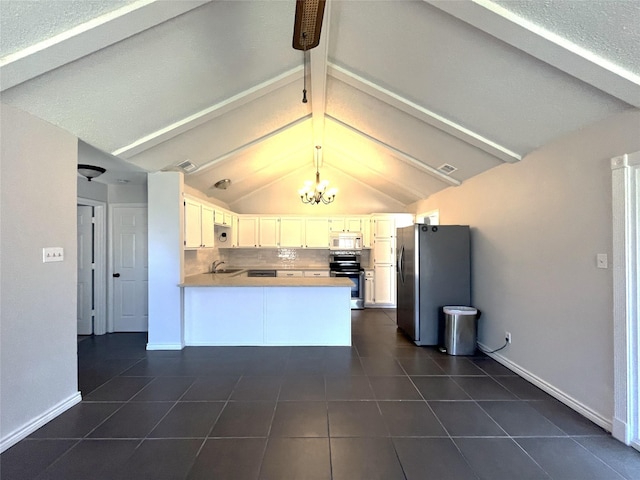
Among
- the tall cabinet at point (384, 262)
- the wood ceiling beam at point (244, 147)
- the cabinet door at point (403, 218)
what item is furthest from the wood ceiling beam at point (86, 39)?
the cabinet door at point (403, 218)

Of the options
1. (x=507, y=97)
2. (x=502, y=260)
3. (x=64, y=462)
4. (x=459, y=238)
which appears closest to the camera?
(x=64, y=462)

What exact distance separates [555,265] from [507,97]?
1.51 m

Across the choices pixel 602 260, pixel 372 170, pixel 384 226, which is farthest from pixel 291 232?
pixel 602 260

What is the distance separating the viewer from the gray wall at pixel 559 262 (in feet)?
7.23

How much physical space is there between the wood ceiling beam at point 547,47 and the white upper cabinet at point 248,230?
17.9 ft

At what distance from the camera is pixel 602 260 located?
2.21 m

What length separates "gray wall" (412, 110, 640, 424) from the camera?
7.23ft

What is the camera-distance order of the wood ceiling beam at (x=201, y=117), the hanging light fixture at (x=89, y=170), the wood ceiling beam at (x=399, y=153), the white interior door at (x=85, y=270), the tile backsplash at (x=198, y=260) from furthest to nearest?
the tile backsplash at (x=198, y=260) < the white interior door at (x=85, y=270) < the wood ceiling beam at (x=399, y=153) < the hanging light fixture at (x=89, y=170) < the wood ceiling beam at (x=201, y=117)

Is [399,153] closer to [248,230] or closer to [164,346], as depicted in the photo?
[248,230]

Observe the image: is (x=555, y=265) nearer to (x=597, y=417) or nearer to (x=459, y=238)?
(x=597, y=417)

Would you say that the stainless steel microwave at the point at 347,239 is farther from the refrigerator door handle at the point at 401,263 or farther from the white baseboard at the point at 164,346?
the white baseboard at the point at 164,346

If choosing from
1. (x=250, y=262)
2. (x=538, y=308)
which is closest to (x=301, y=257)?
(x=250, y=262)

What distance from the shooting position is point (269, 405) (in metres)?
2.50

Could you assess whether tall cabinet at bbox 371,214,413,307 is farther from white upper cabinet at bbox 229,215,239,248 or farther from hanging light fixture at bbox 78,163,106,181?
hanging light fixture at bbox 78,163,106,181
